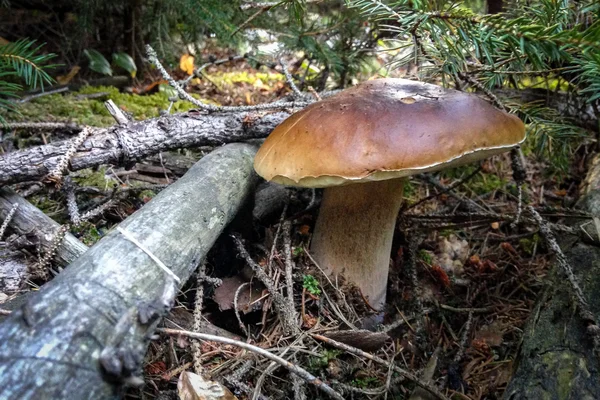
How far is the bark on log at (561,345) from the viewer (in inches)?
53.7

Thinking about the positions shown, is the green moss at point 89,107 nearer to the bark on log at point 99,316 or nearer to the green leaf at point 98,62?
the green leaf at point 98,62

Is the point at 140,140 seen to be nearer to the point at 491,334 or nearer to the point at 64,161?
the point at 64,161

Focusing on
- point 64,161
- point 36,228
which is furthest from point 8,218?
point 64,161

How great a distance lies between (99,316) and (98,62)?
2.91 metres

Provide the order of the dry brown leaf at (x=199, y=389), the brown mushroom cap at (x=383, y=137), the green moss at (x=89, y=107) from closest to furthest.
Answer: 1. the dry brown leaf at (x=199, y=389)
2. the brown mushroom cap at (x=383, y=137)
3. the green moss at (x=89, y=107)

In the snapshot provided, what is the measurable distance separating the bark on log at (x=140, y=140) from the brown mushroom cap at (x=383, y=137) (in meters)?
0.47

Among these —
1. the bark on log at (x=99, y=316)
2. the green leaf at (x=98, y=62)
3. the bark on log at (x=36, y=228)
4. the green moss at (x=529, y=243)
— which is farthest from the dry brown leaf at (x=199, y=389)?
the green leaf at (x=98, y=62)

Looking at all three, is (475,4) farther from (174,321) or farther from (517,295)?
(174,321)

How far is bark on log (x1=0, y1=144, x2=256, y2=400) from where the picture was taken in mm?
1023

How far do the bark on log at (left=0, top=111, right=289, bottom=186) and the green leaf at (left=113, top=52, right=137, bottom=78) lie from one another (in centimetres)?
165

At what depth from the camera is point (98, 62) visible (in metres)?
3.46

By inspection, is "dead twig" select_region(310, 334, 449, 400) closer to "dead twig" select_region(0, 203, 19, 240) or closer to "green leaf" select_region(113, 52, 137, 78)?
"dead twig" select_region(0, 203, 19, 240)

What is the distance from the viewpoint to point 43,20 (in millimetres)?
3504

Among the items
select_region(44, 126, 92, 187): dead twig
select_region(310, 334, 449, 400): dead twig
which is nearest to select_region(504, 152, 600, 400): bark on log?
select_region(310, 334, 449, 400): dead twig
